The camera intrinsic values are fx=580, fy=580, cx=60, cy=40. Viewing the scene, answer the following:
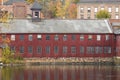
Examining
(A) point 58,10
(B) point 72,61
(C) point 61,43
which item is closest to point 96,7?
(A) point 58,10

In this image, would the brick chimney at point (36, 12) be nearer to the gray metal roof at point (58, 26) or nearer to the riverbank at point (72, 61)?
the gray metal roof at point (58, 26)

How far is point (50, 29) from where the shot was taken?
99375 mm

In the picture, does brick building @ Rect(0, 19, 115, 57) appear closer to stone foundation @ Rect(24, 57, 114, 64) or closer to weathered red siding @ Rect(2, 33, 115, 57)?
weathered red siding @ Rect(2, 33, 115, 57)

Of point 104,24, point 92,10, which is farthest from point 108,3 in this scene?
point 104,24

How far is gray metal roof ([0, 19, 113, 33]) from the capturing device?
323 feet

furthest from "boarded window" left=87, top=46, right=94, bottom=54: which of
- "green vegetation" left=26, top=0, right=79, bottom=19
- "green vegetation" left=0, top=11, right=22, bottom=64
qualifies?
"green vegetation" left=26, top=0, right=79, bottom=19

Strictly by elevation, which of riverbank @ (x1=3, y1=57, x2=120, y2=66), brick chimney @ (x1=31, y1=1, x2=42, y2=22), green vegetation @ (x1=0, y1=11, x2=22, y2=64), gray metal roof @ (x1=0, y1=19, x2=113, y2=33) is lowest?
riverbank @ (x1=3, y1=57, x2=120, y2=66)

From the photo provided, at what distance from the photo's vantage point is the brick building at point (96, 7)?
162250mm

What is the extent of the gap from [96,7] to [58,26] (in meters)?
64.5

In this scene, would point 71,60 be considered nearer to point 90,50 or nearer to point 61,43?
point 61,43

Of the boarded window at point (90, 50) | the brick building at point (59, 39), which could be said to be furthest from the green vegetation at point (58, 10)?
the boarded window at point (90, 50)

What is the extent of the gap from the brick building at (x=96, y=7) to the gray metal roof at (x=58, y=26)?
2377 inches

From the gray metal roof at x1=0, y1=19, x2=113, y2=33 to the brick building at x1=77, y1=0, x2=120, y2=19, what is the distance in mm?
60376

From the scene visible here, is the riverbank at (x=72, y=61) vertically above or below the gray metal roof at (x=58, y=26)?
below
